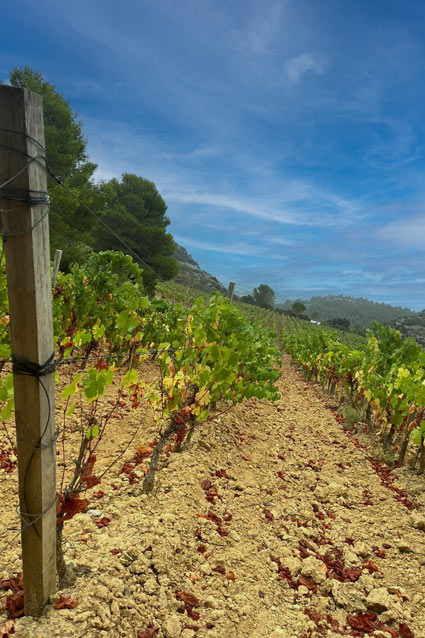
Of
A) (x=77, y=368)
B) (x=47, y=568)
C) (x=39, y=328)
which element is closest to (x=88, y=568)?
(x=47, y=568)

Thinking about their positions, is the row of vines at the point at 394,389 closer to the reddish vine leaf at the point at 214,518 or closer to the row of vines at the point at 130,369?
the row of vines at the point at 130,369

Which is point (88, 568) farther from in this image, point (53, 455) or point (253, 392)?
point (253, 392)

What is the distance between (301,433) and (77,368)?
533 cm

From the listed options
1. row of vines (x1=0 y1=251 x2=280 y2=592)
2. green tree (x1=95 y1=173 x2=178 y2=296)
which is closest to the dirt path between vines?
row of vines (x1=0 y1=251 x2=280 y2=592)

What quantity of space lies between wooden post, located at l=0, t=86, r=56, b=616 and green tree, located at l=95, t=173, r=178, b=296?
25683 mm

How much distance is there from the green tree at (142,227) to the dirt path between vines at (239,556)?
23.8 metres

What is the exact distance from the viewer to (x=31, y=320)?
171cm

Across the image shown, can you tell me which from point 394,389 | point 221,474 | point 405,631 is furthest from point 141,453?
point 394,389

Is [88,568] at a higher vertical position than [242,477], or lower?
higher

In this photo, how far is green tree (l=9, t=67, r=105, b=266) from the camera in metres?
17.7

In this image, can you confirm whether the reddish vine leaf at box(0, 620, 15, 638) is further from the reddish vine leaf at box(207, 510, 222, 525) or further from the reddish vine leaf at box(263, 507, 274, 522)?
the reddish vine leaf at box(263, 507, 274, 522)

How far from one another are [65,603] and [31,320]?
180 cm

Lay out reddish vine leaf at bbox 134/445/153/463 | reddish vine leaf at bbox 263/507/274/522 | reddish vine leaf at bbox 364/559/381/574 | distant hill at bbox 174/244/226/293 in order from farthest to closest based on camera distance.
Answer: distant hill at bbox 174/244/226/293, reddish vine leaf at bbox 134/445/153/463, reddish vine leaf at bbox 263/507/274/522, reddish vine leaf at bbox 364/559/381/574

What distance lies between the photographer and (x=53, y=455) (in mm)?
1972
